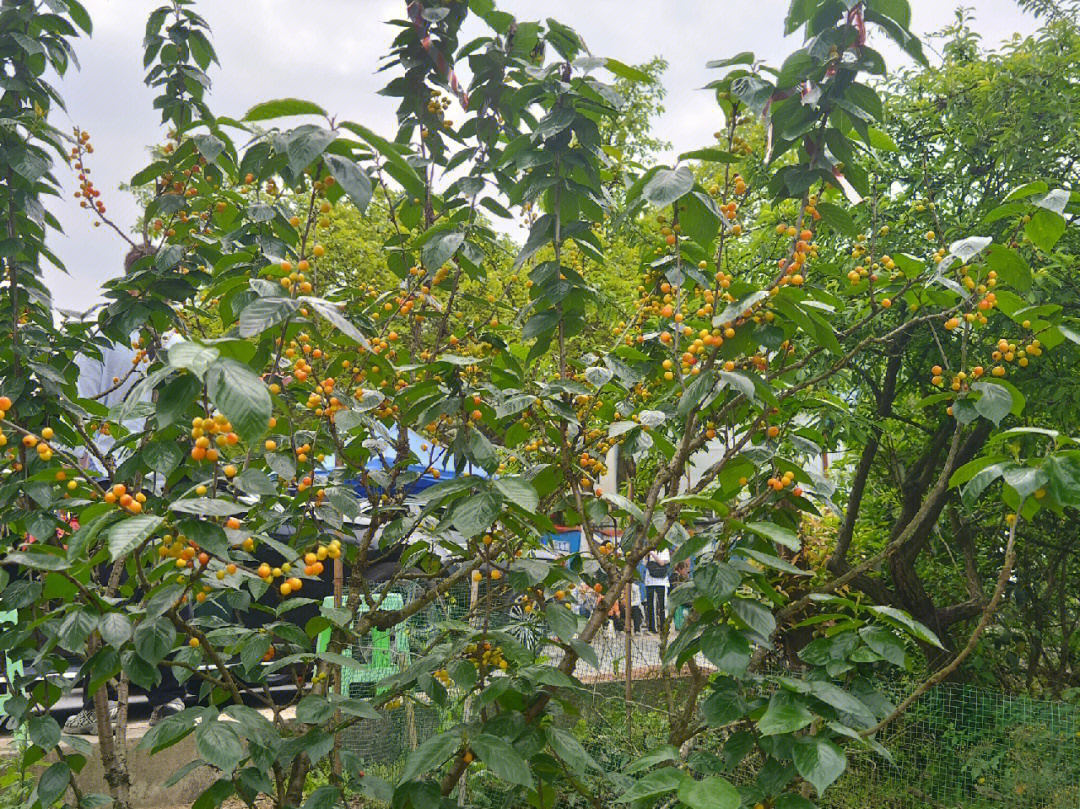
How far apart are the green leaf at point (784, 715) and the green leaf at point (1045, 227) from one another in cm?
Result: 108

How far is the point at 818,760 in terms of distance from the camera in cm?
155

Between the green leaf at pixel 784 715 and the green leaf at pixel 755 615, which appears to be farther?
the green leaf at pixel 755 615

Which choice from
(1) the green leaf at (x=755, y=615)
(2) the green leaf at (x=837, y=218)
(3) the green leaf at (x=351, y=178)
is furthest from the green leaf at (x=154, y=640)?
(2) the green leaf at (x=837, y=218)

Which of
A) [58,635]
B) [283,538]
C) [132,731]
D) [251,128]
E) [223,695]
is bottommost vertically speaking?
[132,731]

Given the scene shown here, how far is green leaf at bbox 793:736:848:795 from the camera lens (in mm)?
1508

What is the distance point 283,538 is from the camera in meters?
5.92

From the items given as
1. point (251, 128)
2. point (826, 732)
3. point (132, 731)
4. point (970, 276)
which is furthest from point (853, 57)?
point (132, 731)

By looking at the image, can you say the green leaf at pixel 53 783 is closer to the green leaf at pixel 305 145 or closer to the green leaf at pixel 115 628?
the green leaf at pixel 115 628

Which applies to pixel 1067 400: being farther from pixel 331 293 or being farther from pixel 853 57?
pixel 331 293

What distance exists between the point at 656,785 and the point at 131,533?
992 mm

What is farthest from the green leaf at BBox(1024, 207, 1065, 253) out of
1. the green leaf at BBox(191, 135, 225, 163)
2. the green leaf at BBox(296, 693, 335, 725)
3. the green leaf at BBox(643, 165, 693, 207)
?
the green leaf at BBox(191, 135, 225, 163)

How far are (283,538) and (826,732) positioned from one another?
4.79 meters

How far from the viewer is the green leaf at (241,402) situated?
44.7 inches

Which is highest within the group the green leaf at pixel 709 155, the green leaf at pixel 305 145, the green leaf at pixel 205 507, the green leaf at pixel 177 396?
the green leaf at pixel 709 155
